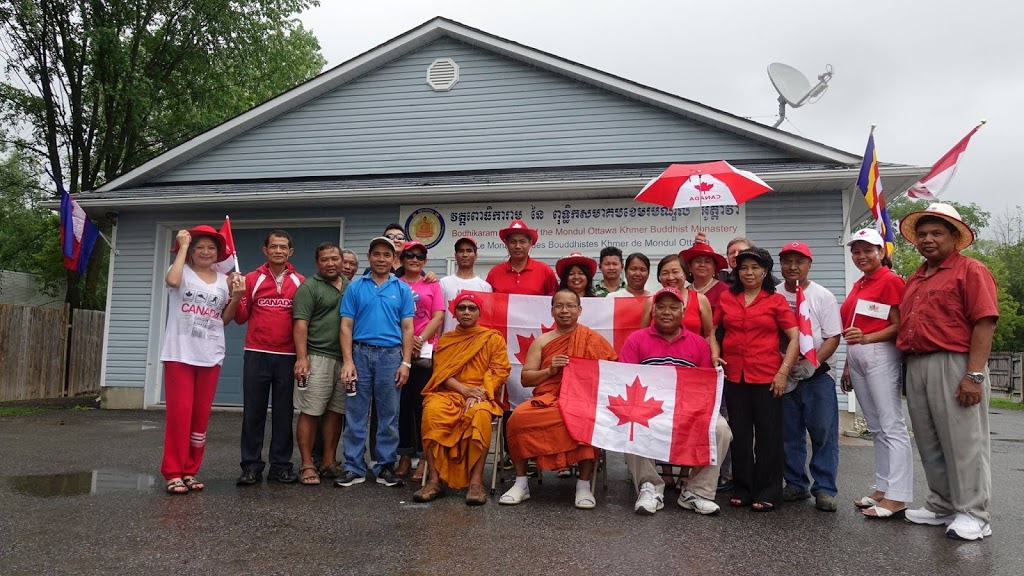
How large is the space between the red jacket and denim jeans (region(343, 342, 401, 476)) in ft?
1.96

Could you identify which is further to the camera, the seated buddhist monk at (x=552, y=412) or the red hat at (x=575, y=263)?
the red hat at (x=575, y=263)

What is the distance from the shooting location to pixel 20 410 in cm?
1155

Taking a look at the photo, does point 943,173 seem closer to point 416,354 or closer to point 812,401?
point 812,401

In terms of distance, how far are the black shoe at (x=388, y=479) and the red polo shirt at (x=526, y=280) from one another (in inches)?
72.2

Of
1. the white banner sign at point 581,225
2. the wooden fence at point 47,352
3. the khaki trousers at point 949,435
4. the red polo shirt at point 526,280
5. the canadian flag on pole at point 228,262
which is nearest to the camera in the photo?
the khaki trousers at point 949,435

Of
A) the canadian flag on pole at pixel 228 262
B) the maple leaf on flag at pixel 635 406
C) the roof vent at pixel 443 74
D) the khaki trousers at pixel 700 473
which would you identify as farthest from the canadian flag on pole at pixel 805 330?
the roof vent at pixel 443 74

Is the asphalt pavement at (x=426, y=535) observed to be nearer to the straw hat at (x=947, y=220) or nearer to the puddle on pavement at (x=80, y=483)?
the puddle on pavement at (x=80, y=483)

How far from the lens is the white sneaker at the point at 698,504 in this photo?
15.8 ft

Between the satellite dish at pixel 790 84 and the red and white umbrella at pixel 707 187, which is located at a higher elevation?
the satellite dish at pixel 790 84

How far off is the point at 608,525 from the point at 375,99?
1010cm

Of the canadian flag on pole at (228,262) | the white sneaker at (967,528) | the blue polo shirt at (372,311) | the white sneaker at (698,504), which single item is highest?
the canadian flag on pole at (228,262)

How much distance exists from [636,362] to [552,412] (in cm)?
76

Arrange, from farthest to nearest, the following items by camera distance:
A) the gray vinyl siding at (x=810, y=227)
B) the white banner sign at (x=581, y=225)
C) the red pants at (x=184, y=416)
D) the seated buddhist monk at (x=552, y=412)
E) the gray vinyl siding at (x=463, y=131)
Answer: the gray vinyl siding at (x=463, y=131)
the white banner sign at (x=581, y=225)
the gray vinyl siding at (x=810, y=227)
the red pants at (x=184, y=416)
the seated buddhist monk at (x=552, y=412)

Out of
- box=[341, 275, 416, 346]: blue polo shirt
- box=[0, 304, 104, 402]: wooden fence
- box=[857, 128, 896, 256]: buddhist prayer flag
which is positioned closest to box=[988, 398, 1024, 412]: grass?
box=[857, 128, 896, 256]: buddhist prayer flag
